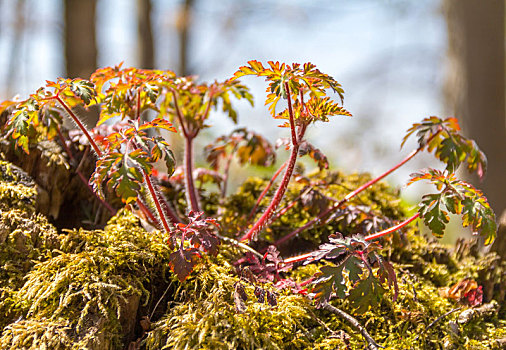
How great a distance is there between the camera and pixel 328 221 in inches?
89.8

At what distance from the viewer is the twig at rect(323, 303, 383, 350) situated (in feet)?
5.10

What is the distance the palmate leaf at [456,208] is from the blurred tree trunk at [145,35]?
632 cm

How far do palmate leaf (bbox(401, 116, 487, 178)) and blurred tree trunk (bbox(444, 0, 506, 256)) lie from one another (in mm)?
2827

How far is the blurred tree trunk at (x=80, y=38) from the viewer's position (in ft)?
19.1

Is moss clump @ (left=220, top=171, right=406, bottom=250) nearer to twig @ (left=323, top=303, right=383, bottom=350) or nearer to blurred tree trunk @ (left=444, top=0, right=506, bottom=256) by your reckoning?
twig @ (left=323, top=303, right=383, bottom=350)

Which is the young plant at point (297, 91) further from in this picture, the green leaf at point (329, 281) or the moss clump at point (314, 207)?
the moss clump at point (314, 207)

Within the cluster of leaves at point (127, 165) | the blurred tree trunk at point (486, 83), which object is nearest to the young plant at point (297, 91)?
the cluster of leaves at point (127, 165)

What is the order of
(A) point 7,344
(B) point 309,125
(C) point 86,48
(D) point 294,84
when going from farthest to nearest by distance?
(C) point 86,48
(B) point 309,125
(D) point 294,84
(A) point 7,344

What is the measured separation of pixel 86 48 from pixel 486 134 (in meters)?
5.39

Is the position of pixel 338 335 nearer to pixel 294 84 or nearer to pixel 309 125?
pixel 309 125

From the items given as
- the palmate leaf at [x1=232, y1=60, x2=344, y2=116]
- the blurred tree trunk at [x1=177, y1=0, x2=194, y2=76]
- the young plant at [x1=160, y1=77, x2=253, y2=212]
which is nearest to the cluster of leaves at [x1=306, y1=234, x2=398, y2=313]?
the palmate leaf at [x1=232, y1=60, x2=344, y2=116]

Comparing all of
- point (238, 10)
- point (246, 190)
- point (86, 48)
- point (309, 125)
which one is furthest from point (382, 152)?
point (309, 125)

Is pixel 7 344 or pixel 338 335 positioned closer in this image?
pixel 7 344

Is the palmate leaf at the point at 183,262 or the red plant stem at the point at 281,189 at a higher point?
the red plant stem at the point at 281,189
